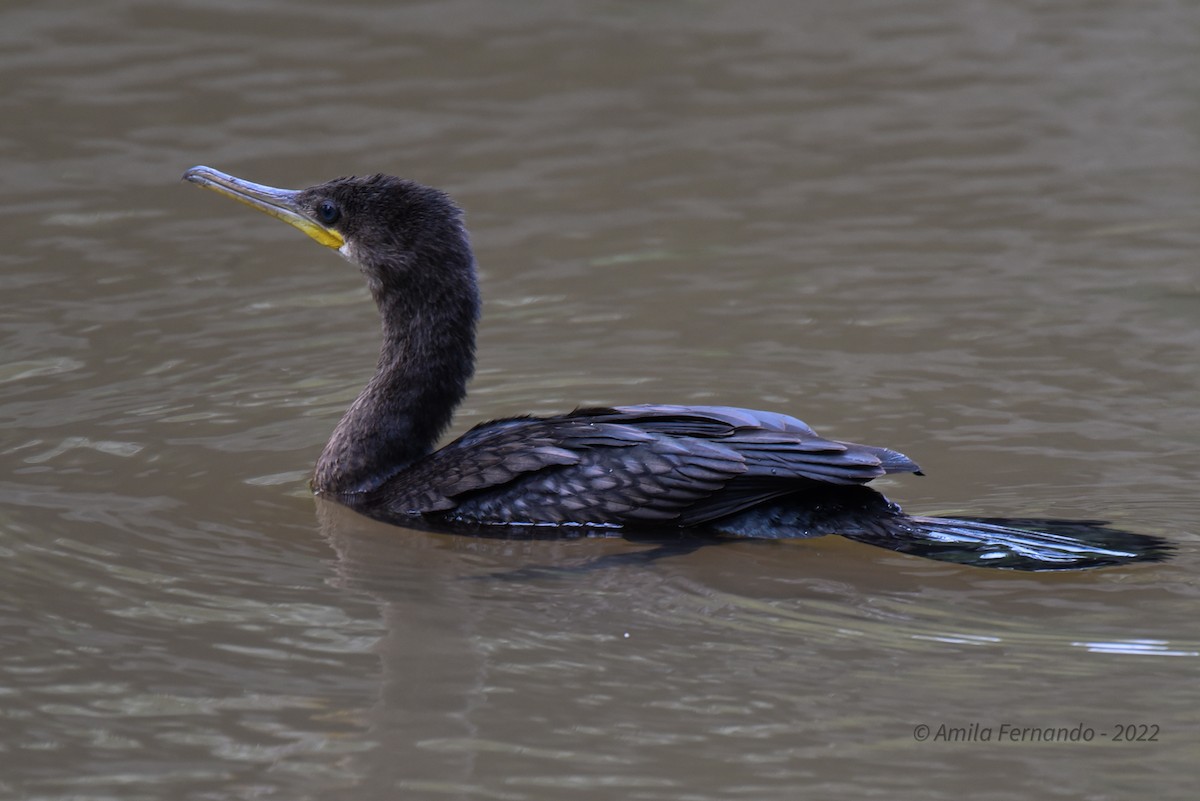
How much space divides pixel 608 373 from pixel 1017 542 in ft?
8.82

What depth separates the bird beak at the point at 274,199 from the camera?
24.5ft

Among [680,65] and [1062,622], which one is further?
[680,65]

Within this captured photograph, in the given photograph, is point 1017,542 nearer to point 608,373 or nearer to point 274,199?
point 608,373

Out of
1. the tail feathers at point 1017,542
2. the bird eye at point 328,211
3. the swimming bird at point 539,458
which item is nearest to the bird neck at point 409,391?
the swimming bird at point 539,458

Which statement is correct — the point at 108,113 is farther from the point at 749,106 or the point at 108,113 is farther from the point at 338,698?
the point at 338,698

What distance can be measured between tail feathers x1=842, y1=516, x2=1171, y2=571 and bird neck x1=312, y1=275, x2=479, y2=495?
5.97 ft

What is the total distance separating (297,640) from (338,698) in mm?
478

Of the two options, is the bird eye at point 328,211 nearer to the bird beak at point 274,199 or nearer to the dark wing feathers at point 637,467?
the bird beak at point 274,199

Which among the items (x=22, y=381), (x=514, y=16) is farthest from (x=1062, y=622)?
(x=514, y=16)

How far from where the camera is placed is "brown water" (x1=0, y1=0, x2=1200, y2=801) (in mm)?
5145

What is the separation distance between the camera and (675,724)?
516 cm

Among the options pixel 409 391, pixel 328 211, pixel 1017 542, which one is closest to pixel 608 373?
pixel 409 391

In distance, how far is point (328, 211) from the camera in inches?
291

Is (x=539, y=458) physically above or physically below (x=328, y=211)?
below
